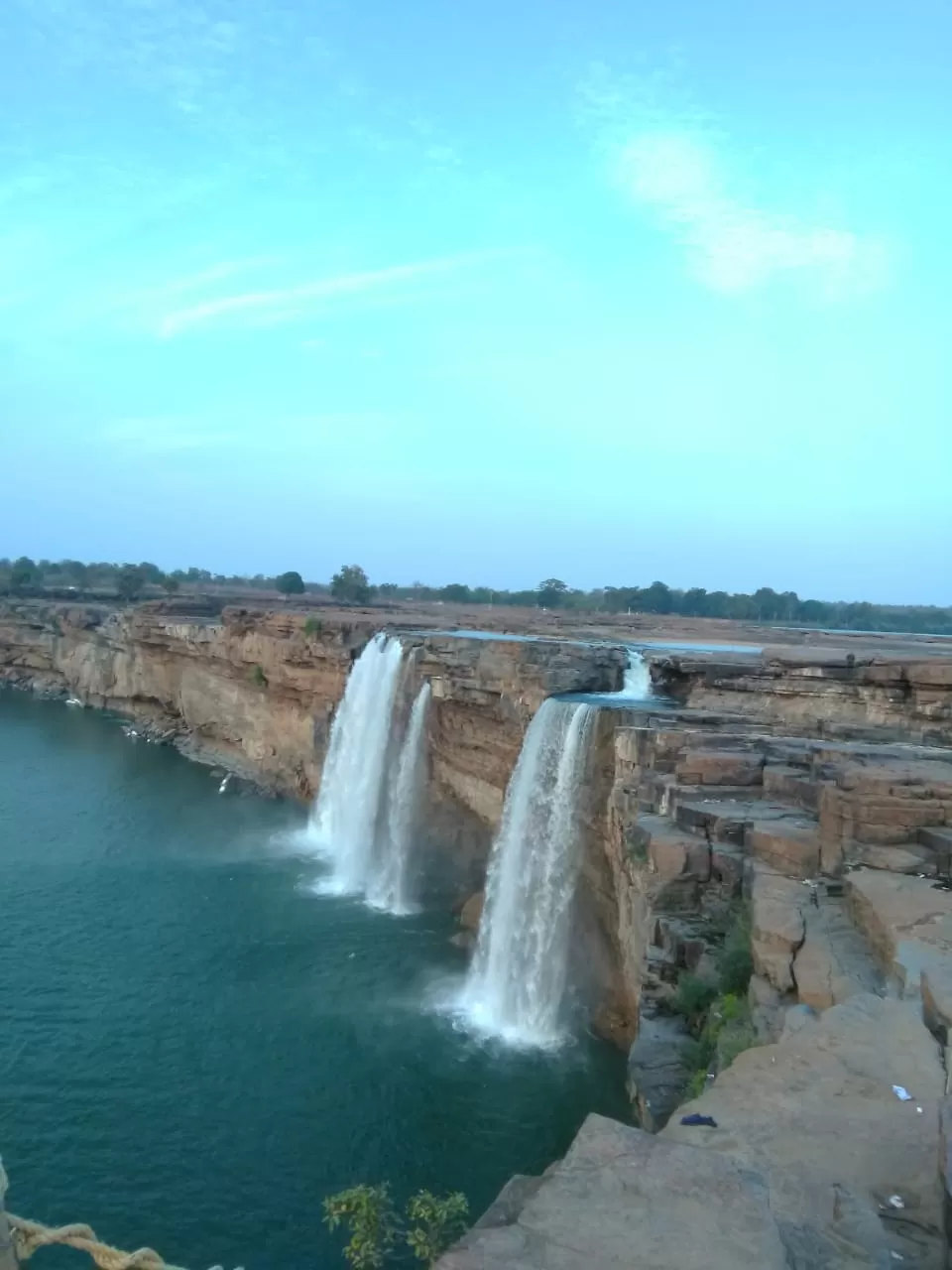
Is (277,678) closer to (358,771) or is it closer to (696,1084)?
(358,771)

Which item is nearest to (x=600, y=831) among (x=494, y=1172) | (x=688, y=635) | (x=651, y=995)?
(x=651, y=995)

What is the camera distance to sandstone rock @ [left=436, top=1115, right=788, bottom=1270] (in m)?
3.10

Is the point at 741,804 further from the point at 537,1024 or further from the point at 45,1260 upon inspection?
the point at 45,1260

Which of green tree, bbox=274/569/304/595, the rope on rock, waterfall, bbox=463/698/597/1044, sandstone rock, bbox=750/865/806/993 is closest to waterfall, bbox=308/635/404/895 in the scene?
waterfall, bbox=463/698/597/1044

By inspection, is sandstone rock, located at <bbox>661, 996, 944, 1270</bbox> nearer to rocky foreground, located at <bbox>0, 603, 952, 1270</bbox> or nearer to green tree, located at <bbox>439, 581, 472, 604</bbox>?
rocky foreground, located at <bbox>0, 603, 952, 1270</bbox>

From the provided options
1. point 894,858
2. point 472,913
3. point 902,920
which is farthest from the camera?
point 472,913

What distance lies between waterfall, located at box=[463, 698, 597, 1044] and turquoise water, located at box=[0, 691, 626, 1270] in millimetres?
829

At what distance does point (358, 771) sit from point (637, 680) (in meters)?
7.00

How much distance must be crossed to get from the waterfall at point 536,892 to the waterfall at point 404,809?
4.49m

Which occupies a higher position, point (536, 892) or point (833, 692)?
point (833, 692)

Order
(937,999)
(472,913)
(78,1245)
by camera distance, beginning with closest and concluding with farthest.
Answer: (78,1245) < (937,999) < (472,913)

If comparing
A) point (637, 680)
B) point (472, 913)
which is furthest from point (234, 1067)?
point (637, 680)

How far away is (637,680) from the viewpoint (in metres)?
18.5

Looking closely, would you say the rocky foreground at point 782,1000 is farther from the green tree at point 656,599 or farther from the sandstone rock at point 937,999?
the green tree at point 656,599
